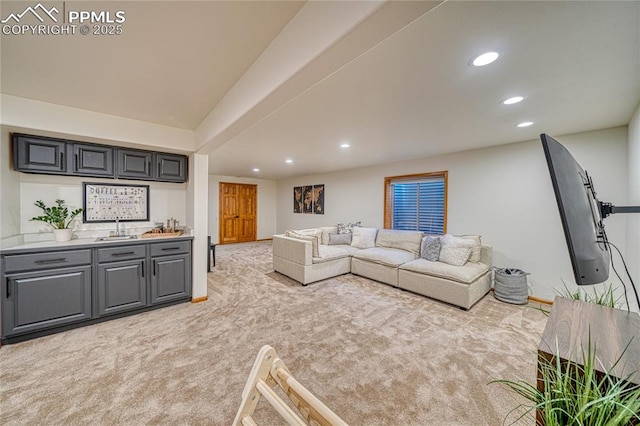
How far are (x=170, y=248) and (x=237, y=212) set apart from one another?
4.98 m

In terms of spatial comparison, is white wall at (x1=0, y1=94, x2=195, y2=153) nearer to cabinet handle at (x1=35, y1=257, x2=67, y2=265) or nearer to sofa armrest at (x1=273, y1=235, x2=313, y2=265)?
cabinet handle at (x1=35, y1=257, x2=67, y2=265)

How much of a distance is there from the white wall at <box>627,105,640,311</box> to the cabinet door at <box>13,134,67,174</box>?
563cm

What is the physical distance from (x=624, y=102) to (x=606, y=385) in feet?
8.81

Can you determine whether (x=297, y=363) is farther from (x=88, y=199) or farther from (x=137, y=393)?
(x=88, y=199)

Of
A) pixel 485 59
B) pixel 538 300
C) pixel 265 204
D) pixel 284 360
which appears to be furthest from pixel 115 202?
pixel 538 300

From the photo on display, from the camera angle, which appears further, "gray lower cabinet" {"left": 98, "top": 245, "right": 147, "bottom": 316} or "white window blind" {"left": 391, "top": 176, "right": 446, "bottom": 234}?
"white window blind" {"left": 391, "top": 176, "right": 446, "bottom": 234}

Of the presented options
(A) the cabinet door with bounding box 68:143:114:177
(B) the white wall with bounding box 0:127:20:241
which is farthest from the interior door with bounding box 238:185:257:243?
(B) the white wall with bounding box 0:127:20:241

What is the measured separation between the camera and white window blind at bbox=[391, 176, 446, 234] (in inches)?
174

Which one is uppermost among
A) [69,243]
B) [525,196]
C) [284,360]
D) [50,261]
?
[525,196]

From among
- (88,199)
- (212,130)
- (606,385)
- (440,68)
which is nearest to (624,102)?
(440,68)

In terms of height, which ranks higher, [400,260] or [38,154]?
[38,154]

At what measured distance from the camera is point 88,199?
9.46ft

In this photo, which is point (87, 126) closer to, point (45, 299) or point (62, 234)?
point (62, 234)

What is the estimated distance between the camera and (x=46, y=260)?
228 cm
